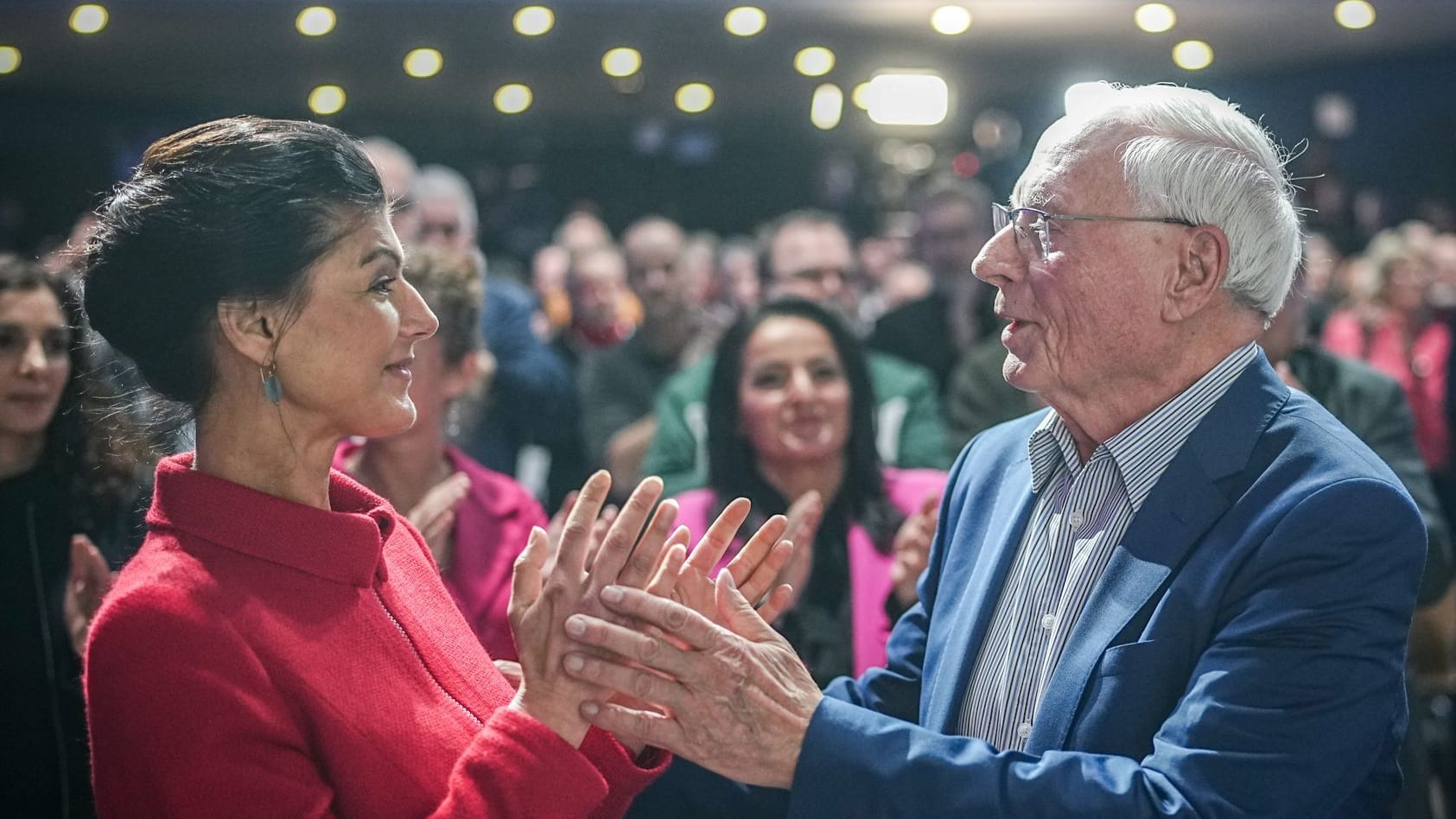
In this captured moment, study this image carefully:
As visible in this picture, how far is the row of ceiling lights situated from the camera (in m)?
7.49

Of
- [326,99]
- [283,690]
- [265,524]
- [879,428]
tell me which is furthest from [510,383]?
[326,99]

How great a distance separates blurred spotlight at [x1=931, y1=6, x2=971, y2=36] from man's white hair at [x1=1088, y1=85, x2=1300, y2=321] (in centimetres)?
608

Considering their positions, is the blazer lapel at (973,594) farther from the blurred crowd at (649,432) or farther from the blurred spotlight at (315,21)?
the blurred spotlight at (315,21)

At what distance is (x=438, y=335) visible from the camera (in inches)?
123

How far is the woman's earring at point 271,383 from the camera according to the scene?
1.65 m

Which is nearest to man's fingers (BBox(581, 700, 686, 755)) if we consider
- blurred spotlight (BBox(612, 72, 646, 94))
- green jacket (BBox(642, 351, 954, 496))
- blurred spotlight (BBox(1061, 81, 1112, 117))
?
blurred spotlight (BBox(1061, 81, 1112, 117))

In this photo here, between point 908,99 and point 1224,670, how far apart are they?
7685mm

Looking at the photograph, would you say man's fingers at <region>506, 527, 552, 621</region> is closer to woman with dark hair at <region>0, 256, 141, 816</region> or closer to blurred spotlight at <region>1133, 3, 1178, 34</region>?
woman with dark hair at <region>0, 256, 141, 816</region>

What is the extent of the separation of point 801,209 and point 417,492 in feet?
38.6

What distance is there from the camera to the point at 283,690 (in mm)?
1523

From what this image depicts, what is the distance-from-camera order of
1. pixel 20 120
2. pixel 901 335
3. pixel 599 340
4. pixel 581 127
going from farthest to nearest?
pixel 581 127 → pixel 20 120 → pixel 599 340 → pixel 901 335

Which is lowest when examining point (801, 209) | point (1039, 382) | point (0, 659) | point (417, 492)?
point (0, 659)

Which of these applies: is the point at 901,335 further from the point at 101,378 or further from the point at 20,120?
the point at 20,120

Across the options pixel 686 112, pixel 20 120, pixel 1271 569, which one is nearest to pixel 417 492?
pixel 1271 569
